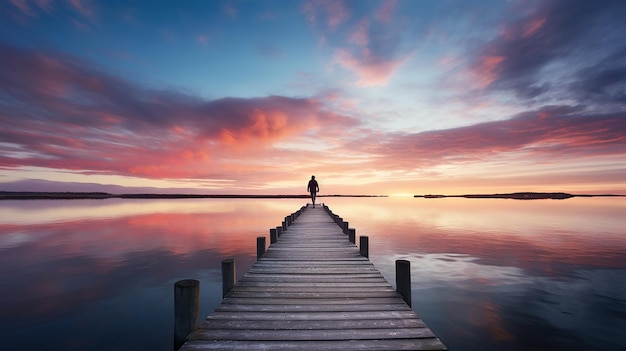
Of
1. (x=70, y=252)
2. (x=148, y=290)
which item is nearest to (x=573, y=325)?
(x=148, y=290)

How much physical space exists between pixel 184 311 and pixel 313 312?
2041 mm

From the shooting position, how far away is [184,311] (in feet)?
14.1

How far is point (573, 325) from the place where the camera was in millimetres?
7867

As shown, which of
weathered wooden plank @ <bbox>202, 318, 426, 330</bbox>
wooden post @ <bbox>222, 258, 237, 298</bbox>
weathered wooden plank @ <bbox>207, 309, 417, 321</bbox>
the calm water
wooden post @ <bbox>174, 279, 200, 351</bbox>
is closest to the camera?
wooden post @ <bbox>174, 279, 200, 351</bbox>

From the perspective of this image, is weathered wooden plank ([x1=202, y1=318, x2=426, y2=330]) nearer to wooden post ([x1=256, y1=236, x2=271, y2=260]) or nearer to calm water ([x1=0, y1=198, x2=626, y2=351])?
calm water ([x1=0, y1=198, x2=626, y2=351])

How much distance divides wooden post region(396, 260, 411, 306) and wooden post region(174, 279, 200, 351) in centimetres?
366

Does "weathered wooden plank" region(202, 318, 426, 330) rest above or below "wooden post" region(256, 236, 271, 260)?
below

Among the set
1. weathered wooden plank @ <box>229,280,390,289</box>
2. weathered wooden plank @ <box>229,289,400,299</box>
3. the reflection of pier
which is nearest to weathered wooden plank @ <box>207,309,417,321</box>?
the reflection of pier

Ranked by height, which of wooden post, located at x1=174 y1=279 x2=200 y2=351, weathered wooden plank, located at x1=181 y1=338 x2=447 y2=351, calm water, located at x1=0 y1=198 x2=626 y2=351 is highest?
wooden post, located at x1=174 y1=279 x2=200 y2=351

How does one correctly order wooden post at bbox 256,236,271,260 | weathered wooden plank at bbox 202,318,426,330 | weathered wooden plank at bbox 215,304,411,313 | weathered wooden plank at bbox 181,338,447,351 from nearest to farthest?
weathered wooden plank at bbox 181,338,447,351
weathered wooden plank at bbox 202,318,426,330
weathered wooden plank at bbox 215,304,411,313
wooden post at bbox 256,236,271,260

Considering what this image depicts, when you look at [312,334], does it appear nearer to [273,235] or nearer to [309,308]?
[309,308]

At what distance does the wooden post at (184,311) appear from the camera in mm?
4293

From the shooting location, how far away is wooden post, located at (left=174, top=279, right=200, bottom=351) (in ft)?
14.1

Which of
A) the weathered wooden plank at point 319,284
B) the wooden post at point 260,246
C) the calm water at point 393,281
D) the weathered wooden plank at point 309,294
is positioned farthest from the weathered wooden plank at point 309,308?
the wooden post at point 260,246
